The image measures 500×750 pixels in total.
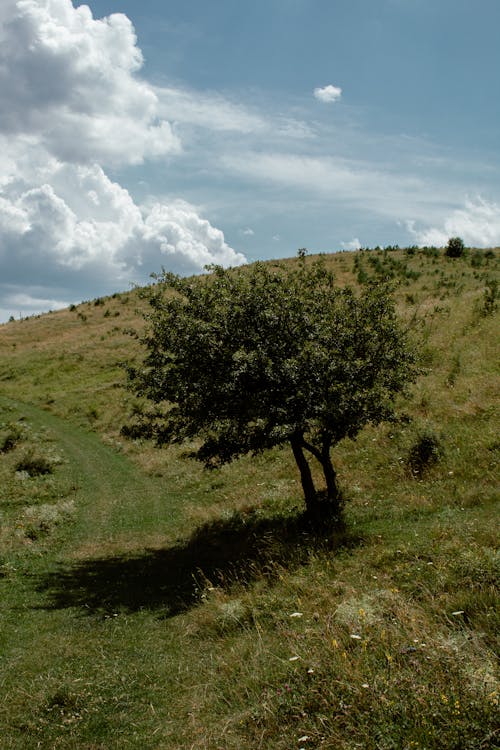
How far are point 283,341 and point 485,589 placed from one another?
797cm

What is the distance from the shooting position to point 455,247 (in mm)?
63656

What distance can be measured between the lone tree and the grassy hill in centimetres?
314

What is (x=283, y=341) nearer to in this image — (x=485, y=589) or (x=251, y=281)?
(x=251, y=281)

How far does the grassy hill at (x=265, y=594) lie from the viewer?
6289mm

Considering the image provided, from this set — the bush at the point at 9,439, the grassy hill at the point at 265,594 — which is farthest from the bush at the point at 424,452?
the bush at the point at 9,439

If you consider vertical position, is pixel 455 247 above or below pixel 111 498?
above

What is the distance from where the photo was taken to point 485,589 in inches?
337

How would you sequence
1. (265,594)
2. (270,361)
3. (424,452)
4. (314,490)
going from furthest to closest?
(424,452) → (314,490) → (270,361) → (265,594)

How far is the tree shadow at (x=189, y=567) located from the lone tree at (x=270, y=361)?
6.77 feet

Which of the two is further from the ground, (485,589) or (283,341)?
(283,341)

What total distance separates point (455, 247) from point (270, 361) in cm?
5811

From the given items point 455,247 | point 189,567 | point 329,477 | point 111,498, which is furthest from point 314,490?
point 455,247

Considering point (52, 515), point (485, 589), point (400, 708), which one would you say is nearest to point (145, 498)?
point (52, 515)

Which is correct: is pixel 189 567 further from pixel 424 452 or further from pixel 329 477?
pixel 424 452
